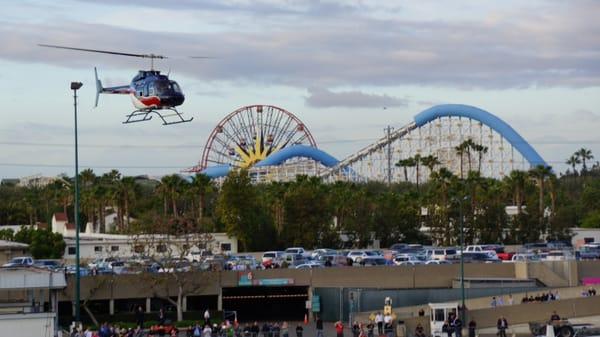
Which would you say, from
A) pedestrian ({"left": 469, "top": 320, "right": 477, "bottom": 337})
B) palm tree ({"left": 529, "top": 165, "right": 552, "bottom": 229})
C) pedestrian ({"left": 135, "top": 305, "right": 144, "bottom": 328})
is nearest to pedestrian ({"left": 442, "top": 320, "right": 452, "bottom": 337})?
pedestrian ({"left": 469, "top": 320, "right": 477, "bottom": 337})

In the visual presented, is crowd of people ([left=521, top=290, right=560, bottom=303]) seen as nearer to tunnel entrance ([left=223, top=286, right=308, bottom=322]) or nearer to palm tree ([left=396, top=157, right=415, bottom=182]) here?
tunnel entrance ([left=223, top=286, right=308, bottom=322])

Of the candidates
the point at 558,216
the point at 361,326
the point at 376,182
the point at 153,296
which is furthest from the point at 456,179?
the point at 361,326

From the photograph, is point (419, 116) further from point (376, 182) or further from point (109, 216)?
point (109, 216)

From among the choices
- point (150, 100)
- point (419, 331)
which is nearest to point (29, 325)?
point (419, 331)

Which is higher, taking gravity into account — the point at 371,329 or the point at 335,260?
the point at 335,260

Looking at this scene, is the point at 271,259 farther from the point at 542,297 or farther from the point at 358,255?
the point at 542,297
